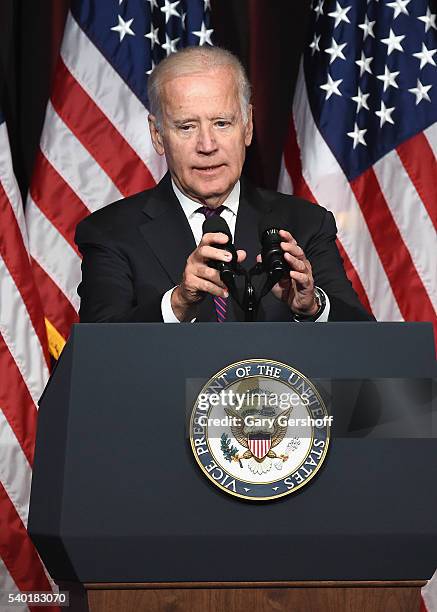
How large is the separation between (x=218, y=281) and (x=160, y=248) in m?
0.70

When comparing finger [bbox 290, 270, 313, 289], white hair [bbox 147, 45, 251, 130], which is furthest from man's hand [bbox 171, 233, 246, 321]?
white hair [bbox 147, 45, 251, 130]

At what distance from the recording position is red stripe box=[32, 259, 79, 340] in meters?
3.45

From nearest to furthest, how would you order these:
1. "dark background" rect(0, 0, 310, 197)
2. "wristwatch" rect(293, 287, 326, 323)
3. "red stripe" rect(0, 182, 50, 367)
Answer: "wristwatch" rect(293, 287, 326, 323) < "red stripe" rect(0, 182, 50, 367) < "dark background" rect(0, 0, 310, 197)

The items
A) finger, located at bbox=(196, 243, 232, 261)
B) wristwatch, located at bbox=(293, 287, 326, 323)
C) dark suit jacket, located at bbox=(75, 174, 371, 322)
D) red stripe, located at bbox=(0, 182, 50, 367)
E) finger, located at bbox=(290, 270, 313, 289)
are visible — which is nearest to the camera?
finger, located at bbox=(196, 243, 232, 261)

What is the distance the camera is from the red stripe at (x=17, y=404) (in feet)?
10.8

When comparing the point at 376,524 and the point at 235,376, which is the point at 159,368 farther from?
the point at 376,524

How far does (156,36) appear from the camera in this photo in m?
3.68

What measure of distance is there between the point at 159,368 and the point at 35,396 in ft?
6.24

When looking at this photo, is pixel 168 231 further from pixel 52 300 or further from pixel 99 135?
pixel 99 135

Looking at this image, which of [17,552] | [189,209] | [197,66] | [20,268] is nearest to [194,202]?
[189,209]

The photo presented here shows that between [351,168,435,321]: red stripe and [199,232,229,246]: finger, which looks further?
[351,168,435,321]: red stripe

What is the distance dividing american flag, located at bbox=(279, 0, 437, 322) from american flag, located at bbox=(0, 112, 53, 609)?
1.03 meters

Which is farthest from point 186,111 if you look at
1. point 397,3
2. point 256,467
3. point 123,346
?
point 397,3

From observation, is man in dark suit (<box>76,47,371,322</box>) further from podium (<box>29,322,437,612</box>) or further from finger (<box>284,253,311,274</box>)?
podium (<box>29,322,437,612</box>)
